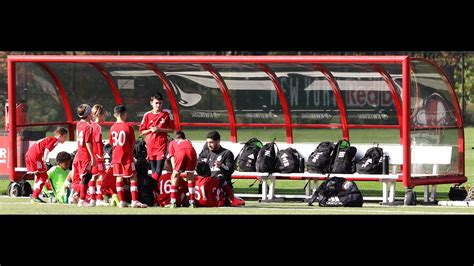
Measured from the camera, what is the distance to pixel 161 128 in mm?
19578

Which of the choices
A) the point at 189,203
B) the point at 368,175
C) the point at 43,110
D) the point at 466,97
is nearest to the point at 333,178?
the point at 368,175

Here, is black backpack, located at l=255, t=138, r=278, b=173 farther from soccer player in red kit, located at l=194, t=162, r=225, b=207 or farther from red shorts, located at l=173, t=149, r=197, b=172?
red shorts, located at l=173, t=149, r=197, b=172

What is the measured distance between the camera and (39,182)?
65.6 feet

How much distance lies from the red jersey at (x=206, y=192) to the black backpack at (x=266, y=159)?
1.62 meters

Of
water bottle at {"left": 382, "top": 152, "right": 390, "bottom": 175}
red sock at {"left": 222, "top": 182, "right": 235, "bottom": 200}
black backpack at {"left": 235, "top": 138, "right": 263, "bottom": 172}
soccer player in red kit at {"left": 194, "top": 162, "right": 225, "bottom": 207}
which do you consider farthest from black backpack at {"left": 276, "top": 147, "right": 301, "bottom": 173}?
soccer player in red kit at {"left": 194, "top": 162, "right": 225, "bottom": 207}

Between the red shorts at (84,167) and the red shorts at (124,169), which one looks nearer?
the red shorts at (124,169)

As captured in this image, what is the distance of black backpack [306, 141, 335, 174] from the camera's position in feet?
65.9

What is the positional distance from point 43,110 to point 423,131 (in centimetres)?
978

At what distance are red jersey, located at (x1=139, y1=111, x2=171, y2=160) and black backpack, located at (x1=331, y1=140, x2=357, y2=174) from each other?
2491 mm

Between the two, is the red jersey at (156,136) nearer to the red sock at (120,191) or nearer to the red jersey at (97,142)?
the red jersey at (97,142)

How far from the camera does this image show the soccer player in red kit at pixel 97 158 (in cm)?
1867

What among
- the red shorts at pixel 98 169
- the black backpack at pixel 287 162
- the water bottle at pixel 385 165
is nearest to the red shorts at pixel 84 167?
the red shorts at pixel 98 169

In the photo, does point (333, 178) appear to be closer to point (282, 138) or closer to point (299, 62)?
point (299, 62)

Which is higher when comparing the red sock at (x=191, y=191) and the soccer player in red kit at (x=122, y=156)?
the soccer player in red kit at (x=122, y=156)
